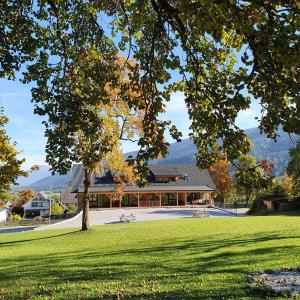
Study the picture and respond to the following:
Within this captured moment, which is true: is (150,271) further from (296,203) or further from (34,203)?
(34,203)

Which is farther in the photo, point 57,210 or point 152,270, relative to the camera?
point 57,210

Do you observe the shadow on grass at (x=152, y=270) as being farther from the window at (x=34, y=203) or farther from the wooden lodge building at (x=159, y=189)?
the window at (x=34, y=203)

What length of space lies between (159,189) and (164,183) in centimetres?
250

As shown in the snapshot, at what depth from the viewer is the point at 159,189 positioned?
7019 centimetres

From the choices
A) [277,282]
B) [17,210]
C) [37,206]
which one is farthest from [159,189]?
[277,282]

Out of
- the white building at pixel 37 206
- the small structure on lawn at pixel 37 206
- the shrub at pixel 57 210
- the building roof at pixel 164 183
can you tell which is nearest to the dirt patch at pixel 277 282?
the building roof at pixel 164 183

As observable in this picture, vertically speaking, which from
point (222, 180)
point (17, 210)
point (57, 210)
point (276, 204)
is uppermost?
point (222, 180)

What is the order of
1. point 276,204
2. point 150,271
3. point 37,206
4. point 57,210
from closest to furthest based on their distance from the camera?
point 150,271, point 276,204, point 57,210, point 37,206

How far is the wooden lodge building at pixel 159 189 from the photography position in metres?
69.9

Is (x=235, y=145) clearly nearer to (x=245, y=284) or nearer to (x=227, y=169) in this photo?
(x=245, y=284)

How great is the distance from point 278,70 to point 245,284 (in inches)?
237

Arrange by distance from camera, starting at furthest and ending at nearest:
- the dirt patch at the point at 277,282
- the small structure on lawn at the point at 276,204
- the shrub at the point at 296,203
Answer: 1. the small structure on lawn at the point at 276,204
2. the shrub at the point at 296,203
3. the dirt patch at the point at 277,282

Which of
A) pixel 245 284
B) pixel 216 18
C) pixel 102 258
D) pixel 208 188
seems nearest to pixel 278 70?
pixel 216 18

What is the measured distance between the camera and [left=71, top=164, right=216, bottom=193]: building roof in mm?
69875
